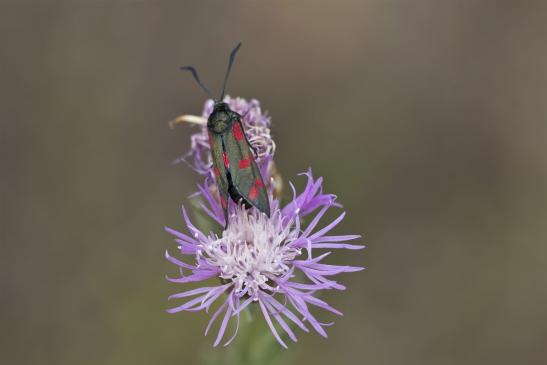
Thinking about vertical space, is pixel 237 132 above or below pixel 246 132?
below

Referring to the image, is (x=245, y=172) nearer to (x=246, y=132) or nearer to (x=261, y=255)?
(x=261, y=255)

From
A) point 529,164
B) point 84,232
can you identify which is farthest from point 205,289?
point 529,164

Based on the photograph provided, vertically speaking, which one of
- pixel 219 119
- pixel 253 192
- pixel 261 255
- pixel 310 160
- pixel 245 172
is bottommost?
pixel 261 255

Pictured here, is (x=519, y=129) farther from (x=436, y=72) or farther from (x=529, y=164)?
(x=436, y=72)

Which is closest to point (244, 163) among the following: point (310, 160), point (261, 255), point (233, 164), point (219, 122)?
point (233, 164)

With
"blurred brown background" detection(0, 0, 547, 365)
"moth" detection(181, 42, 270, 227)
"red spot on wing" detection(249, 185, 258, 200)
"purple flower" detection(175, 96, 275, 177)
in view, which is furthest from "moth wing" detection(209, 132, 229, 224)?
"blurred brown background" detection(0, 0, 547, 365)
